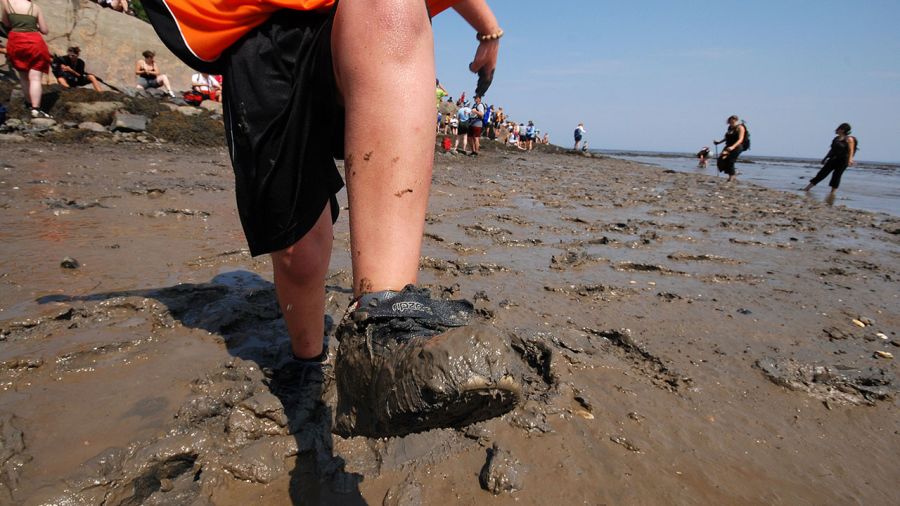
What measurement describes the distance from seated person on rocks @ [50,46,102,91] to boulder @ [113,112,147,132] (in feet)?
7.38

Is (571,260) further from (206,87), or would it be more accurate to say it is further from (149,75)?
(149,75)

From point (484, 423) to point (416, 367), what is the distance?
35.8 inches

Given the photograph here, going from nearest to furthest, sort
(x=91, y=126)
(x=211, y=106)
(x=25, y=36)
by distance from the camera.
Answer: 1. (x=25, y=36)
2. (x=91, y=126)
3. (x=211, y=106)

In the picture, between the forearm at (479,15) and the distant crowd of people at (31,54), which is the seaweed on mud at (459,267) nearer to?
the forearm at (479,15)

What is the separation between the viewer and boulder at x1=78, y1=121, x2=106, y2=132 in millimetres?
7792

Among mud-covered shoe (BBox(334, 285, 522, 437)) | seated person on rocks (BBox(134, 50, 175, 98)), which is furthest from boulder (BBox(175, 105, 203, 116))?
mud-covered shoe (BBox(334, 285, 522, 437))

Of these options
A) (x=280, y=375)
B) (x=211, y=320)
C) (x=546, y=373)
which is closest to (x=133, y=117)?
(x=211, y=320)

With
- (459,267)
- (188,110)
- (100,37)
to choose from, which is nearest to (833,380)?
(459,267)

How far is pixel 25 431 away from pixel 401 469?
3.45ft

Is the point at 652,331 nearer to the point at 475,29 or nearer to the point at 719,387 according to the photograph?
the point at 719,387

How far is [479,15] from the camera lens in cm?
136

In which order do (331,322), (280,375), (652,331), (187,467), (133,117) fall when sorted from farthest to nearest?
1. (133,117)
2. (652,331)
3. (331,322)
4. (280,375)
5. (187,467)

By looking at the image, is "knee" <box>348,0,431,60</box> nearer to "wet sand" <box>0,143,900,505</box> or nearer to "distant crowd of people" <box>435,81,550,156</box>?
"wet sand" <box>0,143,900,505</box>

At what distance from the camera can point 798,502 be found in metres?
1.31
